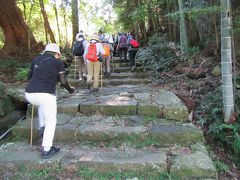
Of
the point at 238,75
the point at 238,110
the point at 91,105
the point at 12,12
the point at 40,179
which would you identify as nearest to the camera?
the point at 40,179

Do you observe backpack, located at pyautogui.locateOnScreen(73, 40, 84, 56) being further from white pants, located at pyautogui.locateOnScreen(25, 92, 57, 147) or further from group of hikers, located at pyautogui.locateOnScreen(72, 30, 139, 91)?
white pants, located at pyautogui.locateOnScreen(25, 92, 57, 147)

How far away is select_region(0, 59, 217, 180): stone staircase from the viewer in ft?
15.0

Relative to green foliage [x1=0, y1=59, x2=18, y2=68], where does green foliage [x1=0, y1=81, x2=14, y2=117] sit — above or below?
below

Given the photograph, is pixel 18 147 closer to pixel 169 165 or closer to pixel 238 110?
pixel 169 165

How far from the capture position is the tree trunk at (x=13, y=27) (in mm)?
14031

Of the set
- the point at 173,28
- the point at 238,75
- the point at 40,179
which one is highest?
the point at 173,28

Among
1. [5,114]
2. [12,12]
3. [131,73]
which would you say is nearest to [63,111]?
[5,114]

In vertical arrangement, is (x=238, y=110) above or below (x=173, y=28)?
below

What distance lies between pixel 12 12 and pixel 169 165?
40.2 feet

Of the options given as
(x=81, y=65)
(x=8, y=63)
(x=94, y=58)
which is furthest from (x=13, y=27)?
(x=94, y=58)

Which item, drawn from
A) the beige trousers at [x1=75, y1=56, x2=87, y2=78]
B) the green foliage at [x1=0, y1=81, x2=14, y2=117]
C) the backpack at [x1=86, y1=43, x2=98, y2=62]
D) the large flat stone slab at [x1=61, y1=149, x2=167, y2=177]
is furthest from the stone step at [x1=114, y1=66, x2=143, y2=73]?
the large flat stone slab at [x1=61, y1=149, x2=167, y2=177]

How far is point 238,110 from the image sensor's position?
19.8 ft

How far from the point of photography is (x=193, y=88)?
7.87m

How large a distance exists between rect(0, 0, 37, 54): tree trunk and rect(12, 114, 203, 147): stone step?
351 inches
